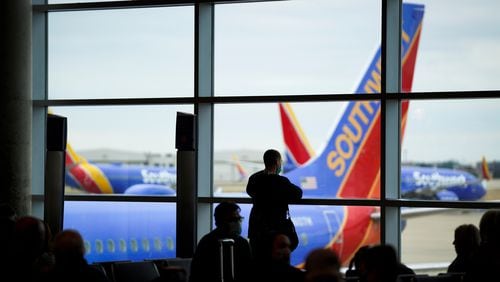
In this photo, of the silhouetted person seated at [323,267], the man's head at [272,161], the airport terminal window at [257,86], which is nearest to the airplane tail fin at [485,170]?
the airport terminal window at [257,86]

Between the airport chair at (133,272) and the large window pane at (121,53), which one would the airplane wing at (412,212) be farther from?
the airport chair at (133,272)

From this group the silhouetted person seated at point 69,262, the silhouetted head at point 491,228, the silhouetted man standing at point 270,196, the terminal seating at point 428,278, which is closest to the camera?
the silhouetted person seated at point 69,262

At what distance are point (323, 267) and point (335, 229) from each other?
5664 millimetres

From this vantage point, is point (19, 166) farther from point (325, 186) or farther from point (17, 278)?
point (17, 278)

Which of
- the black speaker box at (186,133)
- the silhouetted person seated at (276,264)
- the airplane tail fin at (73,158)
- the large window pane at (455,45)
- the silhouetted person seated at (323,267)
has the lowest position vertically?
the silhouetted person seated at (276,264)

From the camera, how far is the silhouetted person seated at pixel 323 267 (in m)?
3.88

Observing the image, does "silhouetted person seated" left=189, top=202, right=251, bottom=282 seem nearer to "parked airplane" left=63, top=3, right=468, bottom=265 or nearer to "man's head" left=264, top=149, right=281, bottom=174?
"man's head" left=264, top=149, right=281, bottom=174

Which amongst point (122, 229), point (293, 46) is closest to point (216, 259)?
point (293, 46)

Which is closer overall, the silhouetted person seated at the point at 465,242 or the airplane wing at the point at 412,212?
the silhouetted person seated at the point at 465,242

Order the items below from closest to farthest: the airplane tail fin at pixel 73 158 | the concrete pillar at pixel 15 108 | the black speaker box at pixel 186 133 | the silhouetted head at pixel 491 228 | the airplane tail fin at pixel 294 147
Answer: the silhouetted head at pixel 491 228, the black speaker box at pixel 186 133, the concrete pillar at pixel 15 108, the airplane tail fin at pixel 294 147, the airplane tail fin at pixel 73 158

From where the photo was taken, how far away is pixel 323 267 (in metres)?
3.92

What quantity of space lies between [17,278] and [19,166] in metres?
4.39

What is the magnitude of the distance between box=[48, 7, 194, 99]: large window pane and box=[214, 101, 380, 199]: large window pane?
76cm

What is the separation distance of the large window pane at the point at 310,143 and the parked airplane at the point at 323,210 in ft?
0.04
